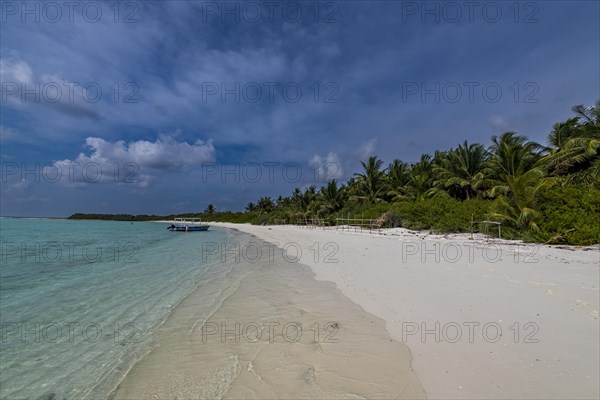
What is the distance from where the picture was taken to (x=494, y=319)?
4.61 m

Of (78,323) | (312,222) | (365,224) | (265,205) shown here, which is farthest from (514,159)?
(265,205)

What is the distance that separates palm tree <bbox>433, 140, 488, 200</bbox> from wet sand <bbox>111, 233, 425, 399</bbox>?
27544mm

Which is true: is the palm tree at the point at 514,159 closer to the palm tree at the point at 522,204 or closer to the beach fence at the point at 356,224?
the palm tree at the point at 522,204

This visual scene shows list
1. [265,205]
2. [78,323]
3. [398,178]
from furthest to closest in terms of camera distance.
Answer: [265,205] → [398,178] → [78,323]

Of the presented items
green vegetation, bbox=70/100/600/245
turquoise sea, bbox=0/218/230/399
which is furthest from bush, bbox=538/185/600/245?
turquoise sea, bbox=0/218/230/399

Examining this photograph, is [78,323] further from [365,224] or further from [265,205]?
[265,205]

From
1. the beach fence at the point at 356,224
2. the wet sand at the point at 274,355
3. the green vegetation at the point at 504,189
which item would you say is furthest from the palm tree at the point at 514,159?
the wet sand at the point at 274,355

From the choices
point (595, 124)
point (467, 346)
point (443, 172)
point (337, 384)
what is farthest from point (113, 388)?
point (443, 172)

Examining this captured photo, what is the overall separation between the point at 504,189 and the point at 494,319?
18.4m

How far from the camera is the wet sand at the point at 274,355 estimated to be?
314 cm

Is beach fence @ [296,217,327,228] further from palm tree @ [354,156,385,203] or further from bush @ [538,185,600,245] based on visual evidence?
bush @ [538,185,600,245]

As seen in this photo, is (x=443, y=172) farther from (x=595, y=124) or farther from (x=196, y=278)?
(x=196, y=278)

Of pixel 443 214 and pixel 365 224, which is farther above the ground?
pixel 443 214

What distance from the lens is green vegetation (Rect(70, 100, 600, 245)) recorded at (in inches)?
477
